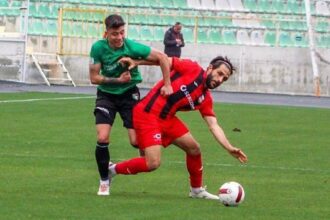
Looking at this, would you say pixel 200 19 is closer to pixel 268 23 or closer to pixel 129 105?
pixel 268 23

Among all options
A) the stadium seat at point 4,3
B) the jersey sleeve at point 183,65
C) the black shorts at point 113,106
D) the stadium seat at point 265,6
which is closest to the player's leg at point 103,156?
the black shorts at point 113,106

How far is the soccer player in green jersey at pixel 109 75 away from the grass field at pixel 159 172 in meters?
0.48

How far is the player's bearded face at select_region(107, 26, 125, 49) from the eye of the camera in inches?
475

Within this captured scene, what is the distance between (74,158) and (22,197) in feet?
15.2

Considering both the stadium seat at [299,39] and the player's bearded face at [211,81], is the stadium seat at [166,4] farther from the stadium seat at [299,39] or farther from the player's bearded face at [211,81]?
the player's bearded face at [211,81]

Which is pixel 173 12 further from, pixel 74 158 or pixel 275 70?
pixel 74 158

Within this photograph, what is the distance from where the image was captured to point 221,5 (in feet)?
134

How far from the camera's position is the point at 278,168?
1561cm

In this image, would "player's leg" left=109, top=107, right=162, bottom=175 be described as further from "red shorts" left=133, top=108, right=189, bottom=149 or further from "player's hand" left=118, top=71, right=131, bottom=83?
"player's hand" left=118, top=71, right=131, bottom=83

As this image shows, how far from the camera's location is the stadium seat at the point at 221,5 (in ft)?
133

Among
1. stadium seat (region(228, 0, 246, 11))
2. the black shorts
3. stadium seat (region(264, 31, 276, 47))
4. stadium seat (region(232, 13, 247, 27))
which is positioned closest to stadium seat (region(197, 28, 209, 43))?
stadium seat (region(232, 13, 247, 27))

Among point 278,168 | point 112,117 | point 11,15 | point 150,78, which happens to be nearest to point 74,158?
point 278,168

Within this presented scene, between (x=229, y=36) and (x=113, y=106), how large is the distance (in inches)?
1056

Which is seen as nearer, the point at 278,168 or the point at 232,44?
the point at 278,168
